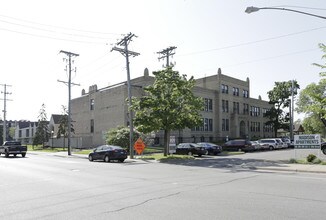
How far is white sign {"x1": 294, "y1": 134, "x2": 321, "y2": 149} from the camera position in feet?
77.8

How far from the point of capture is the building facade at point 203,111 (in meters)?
52.1

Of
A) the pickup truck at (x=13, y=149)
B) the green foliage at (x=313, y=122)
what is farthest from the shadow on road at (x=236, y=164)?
the green foliage at (x=313, y=122)

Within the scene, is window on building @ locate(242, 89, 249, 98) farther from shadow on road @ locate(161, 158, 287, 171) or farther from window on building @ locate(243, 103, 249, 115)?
shadow on road @ locate(161, 158, 287, 171)

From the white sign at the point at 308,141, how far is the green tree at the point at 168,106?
9370 mm

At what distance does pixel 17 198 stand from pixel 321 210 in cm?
840

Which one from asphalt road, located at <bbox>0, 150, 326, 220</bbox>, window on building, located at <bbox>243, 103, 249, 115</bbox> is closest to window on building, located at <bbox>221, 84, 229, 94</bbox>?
window on building, located at <bbox>243, 103, 249, 115</bbox>

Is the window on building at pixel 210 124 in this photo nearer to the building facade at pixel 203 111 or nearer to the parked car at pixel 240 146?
the building facade at pixel 203 111

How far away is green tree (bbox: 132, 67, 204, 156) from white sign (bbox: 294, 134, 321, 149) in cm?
937

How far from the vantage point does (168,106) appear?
30.1 meters

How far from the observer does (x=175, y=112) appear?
2995 centimetres

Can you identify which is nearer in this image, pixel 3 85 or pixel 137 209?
pixel 137 209

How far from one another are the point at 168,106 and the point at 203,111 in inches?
1154

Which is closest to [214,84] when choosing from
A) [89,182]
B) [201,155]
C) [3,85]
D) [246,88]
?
[246,88]

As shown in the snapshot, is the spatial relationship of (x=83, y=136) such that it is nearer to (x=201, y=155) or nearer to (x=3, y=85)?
(x=3, y=85)
